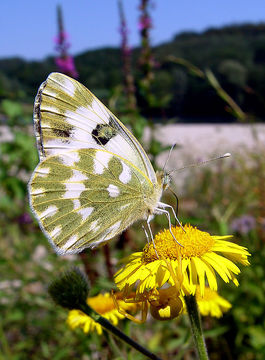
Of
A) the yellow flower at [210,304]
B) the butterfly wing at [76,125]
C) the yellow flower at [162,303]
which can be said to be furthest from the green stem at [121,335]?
the butterfly wing at [76,125]

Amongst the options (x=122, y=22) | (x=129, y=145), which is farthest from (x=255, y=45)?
(x=129, y=145)

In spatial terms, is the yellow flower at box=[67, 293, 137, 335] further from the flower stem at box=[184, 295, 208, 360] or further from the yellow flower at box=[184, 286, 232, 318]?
the flower stem at box=[184, 295, 208, 360]

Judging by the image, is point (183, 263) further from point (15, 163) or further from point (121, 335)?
point (15, 163)

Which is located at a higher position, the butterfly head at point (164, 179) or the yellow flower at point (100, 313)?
the butterfly head at point (164, 179)

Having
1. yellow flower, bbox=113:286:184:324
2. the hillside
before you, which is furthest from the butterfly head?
the hillside

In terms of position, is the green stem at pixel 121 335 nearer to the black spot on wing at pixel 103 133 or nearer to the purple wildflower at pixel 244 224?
the black spot on wing at pixel 103 133
